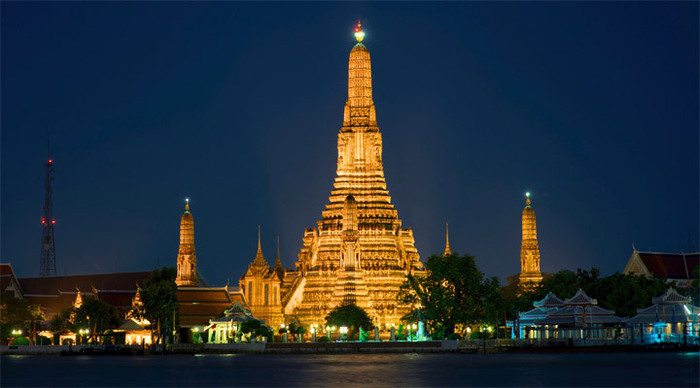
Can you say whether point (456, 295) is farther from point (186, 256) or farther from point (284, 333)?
point (186, 256)

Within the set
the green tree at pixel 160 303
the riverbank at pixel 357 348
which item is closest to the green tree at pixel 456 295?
the riverbank at pixel 357 348

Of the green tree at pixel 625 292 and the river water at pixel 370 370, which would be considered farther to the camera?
the green tree at pixel 625 292

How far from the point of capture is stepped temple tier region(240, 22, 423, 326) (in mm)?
131875

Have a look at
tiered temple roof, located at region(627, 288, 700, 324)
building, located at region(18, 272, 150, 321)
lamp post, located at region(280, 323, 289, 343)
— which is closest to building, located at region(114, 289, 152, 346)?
lamp post, located at region(280, 323, 289, 343)

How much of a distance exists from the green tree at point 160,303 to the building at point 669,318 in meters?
31.9

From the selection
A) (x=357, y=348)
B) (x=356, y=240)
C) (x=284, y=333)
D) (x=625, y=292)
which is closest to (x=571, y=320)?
(x=625, y=292)

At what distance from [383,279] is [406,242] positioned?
5806 mm

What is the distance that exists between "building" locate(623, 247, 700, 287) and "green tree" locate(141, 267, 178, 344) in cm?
3841

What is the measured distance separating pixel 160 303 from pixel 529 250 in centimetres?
3378

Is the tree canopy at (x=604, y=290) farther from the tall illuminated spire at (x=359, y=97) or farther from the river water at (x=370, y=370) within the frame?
the tall illuminated spire at (x=359, y=97)

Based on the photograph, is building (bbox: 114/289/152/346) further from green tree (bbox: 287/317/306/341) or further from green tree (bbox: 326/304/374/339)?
green tree (bbox: 326/304/374/339)

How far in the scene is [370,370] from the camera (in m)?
91.4

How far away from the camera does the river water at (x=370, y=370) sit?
8350cm

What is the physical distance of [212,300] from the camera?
5335 inches
